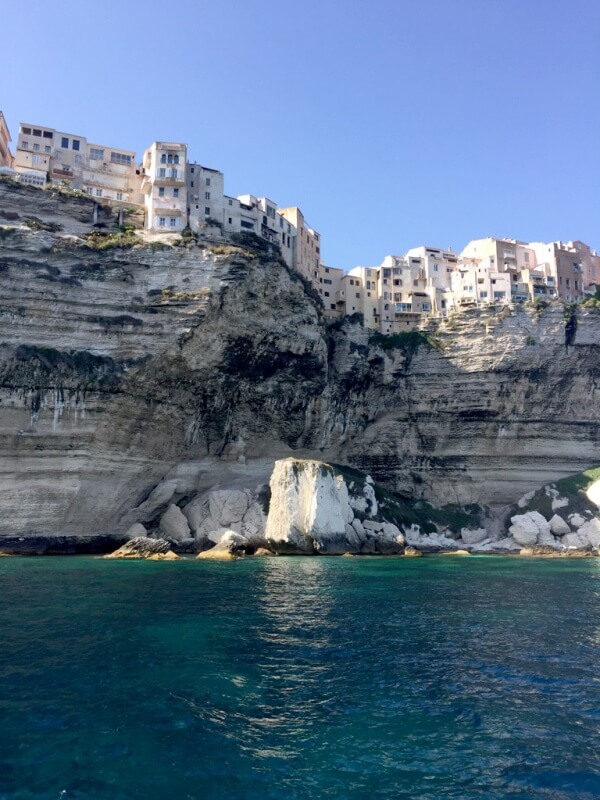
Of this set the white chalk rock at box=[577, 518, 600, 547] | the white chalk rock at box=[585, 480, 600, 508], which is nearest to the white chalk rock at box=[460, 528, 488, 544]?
the white chalk rock at box=[577, 518, 600, 547]

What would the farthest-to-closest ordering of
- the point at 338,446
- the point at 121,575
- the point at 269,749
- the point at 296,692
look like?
the point at 338,446 < the point at 121,575 < the point at 296,692 < the point at 269,749

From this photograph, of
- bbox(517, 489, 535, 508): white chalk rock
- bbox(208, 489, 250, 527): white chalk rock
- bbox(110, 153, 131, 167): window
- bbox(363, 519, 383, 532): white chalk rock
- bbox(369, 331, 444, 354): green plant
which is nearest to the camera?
bbox(208, 489, 250, 527): white chalk rock

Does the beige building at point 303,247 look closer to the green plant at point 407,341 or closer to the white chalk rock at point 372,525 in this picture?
the green plant at point 407,341

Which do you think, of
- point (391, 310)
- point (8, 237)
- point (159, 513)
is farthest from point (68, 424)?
point (391, 310)

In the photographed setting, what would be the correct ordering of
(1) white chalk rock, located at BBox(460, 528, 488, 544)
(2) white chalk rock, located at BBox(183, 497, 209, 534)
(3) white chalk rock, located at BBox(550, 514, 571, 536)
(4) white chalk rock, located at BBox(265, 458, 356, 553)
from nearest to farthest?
(4) white chalk rock, located at BBox(265, 458, 356, 553), (2) white chalk rock, located at BBox(183, 497, 209, 534), (3) white chalk rock, located at BBox(550, 514, 571, 536), (1) white chalk rock, located at BBox(460, 528, 488, 544)

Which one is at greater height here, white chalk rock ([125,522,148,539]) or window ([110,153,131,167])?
window ([110,153,131,167])

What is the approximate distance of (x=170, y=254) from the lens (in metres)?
49.1

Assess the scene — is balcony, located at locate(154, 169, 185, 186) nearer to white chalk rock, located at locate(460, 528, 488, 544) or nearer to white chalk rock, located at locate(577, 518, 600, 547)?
white chalk rock, located at locate(460, 528, 488, 544)

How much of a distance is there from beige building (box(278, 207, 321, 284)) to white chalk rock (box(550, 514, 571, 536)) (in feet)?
103

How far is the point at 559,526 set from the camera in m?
→ 52.0

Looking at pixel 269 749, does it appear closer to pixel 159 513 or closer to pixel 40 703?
pixel 40 703

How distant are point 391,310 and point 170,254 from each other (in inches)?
1026

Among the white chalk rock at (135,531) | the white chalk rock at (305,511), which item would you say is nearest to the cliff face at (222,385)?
the white chalk rock at (135,531)

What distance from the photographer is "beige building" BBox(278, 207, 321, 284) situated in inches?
2468
